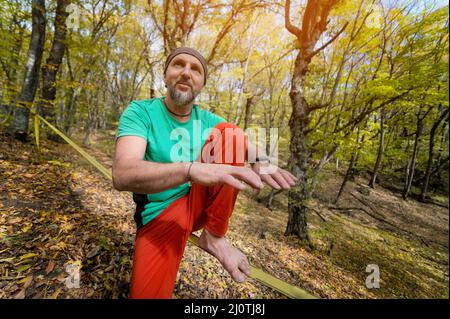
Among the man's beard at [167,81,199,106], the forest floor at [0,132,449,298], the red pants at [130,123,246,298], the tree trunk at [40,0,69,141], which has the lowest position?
the forest floor at [0,132,449,298]

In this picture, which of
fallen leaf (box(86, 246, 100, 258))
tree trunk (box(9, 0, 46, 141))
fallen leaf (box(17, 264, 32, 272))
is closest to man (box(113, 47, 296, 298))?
fallen leaf (box(86, 246, 100, 258))

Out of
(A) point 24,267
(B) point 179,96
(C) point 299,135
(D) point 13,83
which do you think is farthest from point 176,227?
(D) point 13,83

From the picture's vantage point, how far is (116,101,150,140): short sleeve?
1420 mm

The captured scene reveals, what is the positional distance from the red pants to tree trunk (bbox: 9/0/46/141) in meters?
4.79

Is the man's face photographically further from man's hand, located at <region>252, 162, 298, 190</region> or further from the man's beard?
man's hand, located at <region>252, 162, 298, 190</region>

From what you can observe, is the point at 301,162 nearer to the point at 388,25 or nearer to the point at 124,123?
the point at 124,123

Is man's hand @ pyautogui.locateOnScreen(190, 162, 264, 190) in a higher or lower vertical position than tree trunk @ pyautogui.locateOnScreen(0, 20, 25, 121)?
lower

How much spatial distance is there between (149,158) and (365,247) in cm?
739

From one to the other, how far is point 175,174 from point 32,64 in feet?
18.7

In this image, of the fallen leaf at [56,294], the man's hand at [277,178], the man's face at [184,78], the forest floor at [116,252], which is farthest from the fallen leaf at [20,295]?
the man's hand at [277,178]

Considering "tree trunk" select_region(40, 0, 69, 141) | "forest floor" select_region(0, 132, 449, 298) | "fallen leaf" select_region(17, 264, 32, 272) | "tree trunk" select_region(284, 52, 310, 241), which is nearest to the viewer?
"fallen leaf" select_region(17, 264, 32, 272)

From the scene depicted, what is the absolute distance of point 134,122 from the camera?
1497 mm

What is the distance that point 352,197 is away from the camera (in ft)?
40.1
